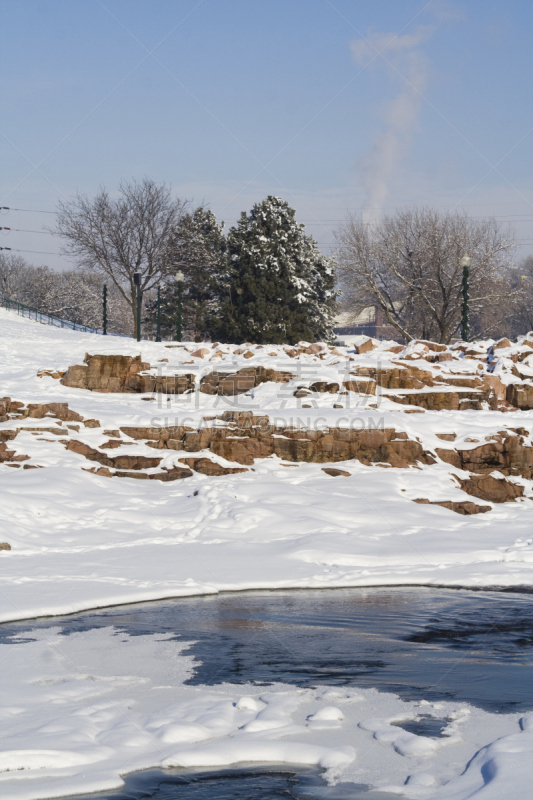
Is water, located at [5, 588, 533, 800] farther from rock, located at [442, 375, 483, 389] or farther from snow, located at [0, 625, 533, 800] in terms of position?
rock, located at [442, 375, 483, 389]

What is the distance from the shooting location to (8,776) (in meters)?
5.29

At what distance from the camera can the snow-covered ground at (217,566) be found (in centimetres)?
565

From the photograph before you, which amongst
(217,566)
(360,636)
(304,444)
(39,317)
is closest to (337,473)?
(304,444)

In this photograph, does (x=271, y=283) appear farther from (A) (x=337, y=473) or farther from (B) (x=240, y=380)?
(A) (x=337, y=473)

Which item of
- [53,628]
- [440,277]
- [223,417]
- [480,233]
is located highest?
[480,233]

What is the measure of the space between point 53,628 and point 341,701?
4.11m

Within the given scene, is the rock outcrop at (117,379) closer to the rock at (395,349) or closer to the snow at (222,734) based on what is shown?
the rock at (395,349)

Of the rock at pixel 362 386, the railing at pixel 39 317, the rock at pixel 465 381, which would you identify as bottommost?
the rock at pixel 362 386

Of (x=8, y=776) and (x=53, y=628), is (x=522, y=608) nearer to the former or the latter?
(x=53, y=628)

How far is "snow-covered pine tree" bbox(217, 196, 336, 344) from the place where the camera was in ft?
147

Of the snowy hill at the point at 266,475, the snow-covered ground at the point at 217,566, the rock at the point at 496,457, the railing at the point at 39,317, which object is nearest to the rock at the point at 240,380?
the snowy hill at the point at 266,475

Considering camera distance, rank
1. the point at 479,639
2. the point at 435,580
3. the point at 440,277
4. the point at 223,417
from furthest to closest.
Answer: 1. the point at 440,277
2. the point at 223,417
3. the point at 435,580
4. the point at 479,639

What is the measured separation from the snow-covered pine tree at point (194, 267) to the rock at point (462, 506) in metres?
34.4

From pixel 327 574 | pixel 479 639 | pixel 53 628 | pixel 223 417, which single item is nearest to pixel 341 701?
pixel 479 639
